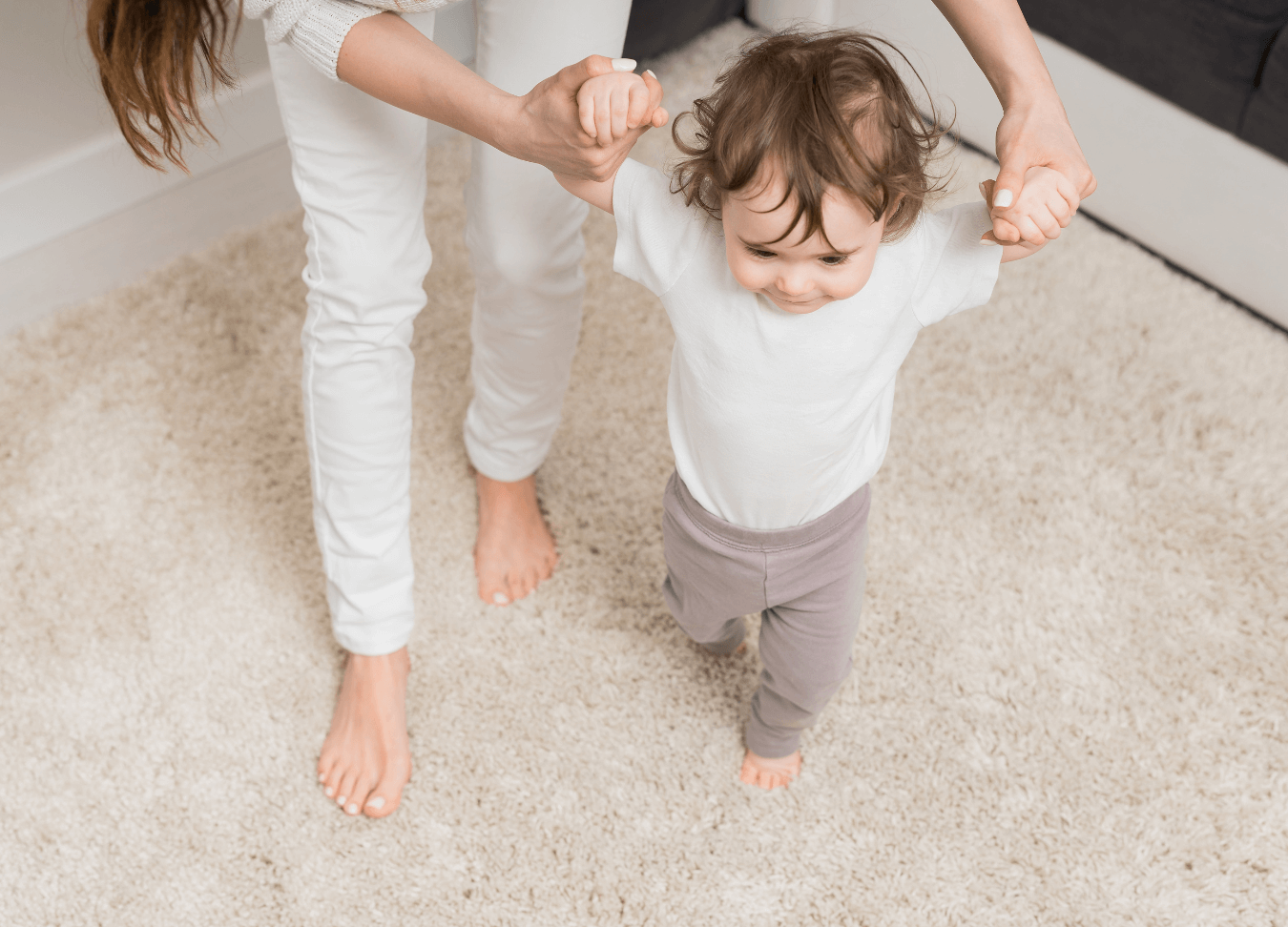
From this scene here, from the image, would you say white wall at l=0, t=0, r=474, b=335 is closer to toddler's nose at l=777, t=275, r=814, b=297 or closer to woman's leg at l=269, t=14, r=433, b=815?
woman's leg at l=269, t=14, r=433, b=815

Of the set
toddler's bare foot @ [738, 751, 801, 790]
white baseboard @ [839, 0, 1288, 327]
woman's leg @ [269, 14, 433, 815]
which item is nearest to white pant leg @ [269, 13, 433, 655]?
woman's leg @ [269, 14, 433, 815]

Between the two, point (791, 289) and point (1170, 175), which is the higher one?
point (791, 289)

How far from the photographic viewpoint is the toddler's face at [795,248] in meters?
0.67

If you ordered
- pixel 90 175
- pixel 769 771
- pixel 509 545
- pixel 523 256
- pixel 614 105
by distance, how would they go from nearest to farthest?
pixel 614 105 < pixel 523 256 < pixel 769 771 < pixel 509 545 < pixel 90 175

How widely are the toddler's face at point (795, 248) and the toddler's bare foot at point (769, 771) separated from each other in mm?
539

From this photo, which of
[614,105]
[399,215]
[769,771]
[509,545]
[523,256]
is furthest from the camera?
[509,545]

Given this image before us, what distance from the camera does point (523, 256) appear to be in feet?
3.18

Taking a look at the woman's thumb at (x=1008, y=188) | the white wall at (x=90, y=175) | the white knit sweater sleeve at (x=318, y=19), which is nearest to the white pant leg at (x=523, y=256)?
the white knit sweater sleeve at (x=318, y=19)

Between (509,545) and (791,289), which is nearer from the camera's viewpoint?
(791,289)

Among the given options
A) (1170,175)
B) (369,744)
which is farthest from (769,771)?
(1170,175)

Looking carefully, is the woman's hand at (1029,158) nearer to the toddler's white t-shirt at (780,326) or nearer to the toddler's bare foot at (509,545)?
the toddler's white t-shirt at (780,326)

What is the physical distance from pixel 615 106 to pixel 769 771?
707mm

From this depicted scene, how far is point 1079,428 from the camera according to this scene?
135 cm

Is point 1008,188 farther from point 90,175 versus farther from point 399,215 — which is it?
point 90,175
